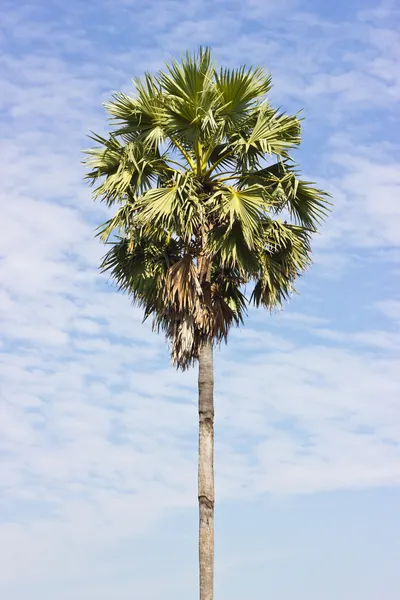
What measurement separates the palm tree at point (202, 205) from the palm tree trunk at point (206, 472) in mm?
30

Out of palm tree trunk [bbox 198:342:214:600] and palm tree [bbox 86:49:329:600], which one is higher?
palm tree [bbox 86:49:329:600]

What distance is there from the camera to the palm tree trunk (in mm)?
16484

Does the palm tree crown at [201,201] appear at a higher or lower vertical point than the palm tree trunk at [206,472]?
higher

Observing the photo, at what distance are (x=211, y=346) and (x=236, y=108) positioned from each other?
4.60 meters

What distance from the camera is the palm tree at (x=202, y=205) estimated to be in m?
18.0

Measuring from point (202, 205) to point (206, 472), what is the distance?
4.99 metres

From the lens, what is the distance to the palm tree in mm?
18031

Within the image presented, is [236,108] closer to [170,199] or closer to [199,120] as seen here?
[199,120]

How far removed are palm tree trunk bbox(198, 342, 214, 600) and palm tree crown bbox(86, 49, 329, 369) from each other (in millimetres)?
631

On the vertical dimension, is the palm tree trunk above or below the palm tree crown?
below

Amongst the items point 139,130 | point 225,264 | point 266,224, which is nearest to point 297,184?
point 266,224

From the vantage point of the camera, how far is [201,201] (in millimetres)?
18375

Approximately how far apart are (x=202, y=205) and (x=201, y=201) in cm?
13

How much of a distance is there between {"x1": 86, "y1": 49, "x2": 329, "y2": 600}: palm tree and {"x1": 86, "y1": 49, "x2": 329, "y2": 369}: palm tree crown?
2 centimetres
